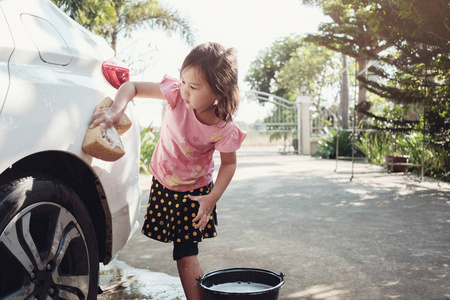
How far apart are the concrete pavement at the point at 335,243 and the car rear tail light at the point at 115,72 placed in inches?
59.3

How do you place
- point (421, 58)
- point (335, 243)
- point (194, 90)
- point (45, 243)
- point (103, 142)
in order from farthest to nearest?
1. point (421, 58)
2. point (335, 243)
3. point (194, 90)
4. point (103, 142)
5. point (45, 243)

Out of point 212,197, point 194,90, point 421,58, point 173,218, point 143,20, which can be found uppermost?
point 143,20

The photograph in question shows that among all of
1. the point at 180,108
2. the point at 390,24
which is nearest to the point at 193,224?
the point at 180,108

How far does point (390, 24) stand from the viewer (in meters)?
6.52

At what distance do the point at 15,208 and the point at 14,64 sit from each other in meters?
0.48

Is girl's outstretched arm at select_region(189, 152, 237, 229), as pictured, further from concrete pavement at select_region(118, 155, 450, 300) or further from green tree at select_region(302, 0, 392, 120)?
green tree at select_region(302, 0, 392, 120)

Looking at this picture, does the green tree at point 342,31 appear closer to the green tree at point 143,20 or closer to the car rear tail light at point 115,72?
the green tree at point 143,20

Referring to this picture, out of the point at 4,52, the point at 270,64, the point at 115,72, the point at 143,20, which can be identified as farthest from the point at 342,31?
the point at 270,64

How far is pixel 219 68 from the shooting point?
2008 mm

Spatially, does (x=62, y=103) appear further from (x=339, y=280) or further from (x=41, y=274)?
(x=339, y=280)

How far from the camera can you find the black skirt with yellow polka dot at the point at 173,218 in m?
2.31

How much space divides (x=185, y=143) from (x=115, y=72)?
1.55 ft

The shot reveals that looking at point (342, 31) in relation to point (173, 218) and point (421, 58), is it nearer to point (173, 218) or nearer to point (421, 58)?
point (421, 58)

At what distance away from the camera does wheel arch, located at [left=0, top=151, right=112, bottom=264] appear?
1.77 m
